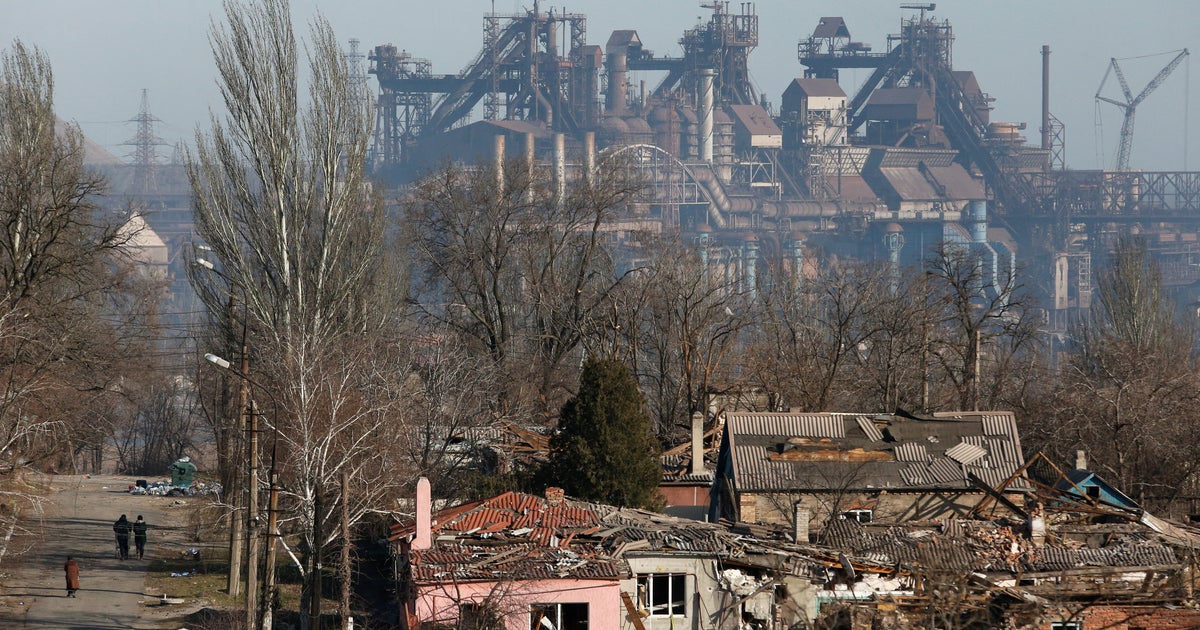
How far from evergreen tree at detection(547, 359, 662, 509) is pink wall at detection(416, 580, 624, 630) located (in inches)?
269

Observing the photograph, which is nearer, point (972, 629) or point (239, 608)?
point (972, 629)

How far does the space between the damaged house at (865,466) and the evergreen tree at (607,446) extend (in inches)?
62.6

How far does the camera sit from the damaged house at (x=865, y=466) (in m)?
26.1

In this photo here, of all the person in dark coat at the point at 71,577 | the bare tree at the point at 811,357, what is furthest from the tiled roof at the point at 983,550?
the bare tree at the point at 811,357

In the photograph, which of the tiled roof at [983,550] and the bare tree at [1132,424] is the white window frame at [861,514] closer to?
the tiled roof at [983,550]

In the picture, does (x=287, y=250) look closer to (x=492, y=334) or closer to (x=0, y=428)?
(x=0, y=428)

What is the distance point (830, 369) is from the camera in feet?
144

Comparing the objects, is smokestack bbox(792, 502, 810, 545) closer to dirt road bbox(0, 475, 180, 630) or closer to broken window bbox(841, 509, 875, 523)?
broken window bbox(841, 509, 875, 523)

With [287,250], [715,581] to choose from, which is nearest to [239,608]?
[715,581]

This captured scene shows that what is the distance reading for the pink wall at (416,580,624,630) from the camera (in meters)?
19.4

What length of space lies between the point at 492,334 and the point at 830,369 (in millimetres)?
9936

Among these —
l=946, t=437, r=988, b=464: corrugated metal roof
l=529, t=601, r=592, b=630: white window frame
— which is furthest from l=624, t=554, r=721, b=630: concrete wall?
l=946, t=437, r=988, b=464: corrugated metal roof

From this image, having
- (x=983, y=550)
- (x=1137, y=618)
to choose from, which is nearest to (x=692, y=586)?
(x=983, y=550)

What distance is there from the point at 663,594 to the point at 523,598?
7.22ft
